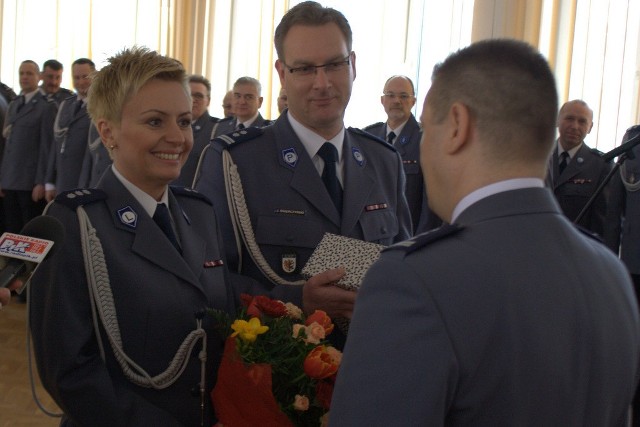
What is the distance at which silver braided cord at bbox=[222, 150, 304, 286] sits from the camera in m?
2.01

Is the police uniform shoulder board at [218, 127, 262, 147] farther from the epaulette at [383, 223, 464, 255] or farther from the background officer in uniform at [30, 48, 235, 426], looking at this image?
the epaulette at [383, 223, 464, 255]

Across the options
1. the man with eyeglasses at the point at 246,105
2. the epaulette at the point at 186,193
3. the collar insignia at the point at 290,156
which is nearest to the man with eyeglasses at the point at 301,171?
the collar insignia at the point at 290,156

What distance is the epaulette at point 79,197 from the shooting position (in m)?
1.63

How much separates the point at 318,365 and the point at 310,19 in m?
1.01

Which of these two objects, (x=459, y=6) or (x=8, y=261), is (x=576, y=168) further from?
(x=8, y=261)

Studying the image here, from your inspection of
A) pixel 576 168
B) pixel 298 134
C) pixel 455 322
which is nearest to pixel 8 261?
pixel 455 322

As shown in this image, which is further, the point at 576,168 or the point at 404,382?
the point at 576,168

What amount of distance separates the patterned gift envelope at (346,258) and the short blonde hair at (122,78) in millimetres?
522

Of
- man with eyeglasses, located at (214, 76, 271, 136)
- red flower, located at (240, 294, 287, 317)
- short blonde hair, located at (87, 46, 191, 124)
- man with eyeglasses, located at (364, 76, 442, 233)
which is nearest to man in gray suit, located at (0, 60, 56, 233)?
man with eyeglasses, located at (214, 76, 271, 136)

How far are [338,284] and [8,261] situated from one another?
73 cm

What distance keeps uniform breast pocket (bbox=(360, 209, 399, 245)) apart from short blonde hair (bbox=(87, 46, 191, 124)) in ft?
2.12

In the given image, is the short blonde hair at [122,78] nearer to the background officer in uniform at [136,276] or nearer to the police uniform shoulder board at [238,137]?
the background officer in uniform at [136,276]

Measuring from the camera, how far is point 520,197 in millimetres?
1032

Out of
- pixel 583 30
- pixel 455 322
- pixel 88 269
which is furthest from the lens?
pixel 583 30
